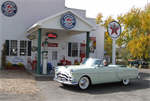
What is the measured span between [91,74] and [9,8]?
39.2 feet

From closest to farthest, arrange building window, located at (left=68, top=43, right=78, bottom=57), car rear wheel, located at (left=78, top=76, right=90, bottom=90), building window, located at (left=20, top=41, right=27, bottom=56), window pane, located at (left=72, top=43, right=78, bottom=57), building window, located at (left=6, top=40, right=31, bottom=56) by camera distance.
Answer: car rear wheel, located at (left=78, top=76, right=90, bottom=90) → building window, located at (left=6, top=40, right=31, bottom=56) → building window, located at (left=20, top=41, right=27, bottom=56) → building window, located at (left=68, top=43, right=78, bottom=57) → window pane, located at (left=72, top=43, right=78, bottom=57)

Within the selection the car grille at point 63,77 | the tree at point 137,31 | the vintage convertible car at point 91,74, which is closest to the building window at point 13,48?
the vintage convertible car at point 91,74

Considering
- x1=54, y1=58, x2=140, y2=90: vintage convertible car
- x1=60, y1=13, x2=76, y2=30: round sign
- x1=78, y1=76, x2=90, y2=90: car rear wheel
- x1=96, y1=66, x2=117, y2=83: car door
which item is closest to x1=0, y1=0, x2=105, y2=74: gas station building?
x1=60, y1=13, x2=76, y2=30: round sign

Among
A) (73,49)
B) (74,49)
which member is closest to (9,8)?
(73,49)

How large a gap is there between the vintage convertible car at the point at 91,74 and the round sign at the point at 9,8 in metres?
10.5

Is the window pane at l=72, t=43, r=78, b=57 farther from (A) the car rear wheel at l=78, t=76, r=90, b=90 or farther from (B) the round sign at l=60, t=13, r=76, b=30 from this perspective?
(A) the car rear wheel at l=78, t=76, r=90, b=90

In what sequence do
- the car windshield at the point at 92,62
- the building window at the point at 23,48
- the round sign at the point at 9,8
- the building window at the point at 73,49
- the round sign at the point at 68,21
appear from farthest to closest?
the building window at the point at 73,49 < the building window at the point at 23,48 < the round sign at the point at 9,8 < the round sign at the point at 68,21 < the car windshield at the point at 92,62

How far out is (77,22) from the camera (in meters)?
13.6

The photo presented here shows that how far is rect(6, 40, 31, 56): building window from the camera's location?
54.7 feet

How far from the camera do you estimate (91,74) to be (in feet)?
28.1

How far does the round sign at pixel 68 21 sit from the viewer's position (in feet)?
42.6

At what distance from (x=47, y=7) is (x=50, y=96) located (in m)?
13.0

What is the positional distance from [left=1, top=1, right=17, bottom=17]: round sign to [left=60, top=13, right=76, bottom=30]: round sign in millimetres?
6536

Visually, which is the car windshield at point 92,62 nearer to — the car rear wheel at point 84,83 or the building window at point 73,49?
the car rear wheel at point 84,83
